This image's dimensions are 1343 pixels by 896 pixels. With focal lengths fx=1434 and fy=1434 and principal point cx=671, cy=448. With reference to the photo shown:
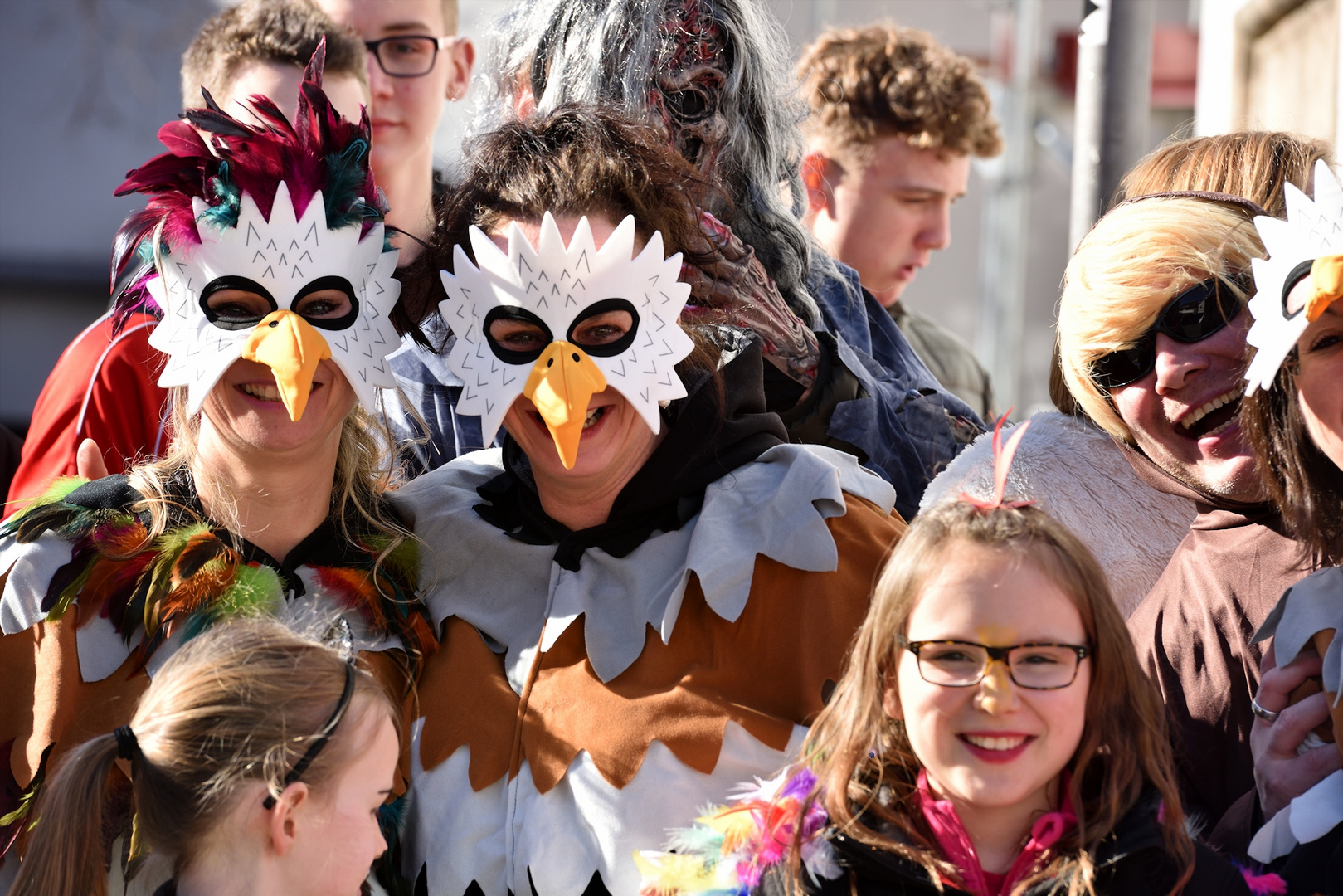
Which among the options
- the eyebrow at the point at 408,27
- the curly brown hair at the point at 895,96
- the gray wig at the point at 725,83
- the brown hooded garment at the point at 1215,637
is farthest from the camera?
the curly brown hair at the point at 895,96

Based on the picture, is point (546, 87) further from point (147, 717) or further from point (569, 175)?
point (147, 717)

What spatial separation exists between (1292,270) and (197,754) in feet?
5.25

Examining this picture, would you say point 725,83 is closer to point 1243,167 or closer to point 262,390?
point 1243,167

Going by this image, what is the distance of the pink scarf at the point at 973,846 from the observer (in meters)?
1.76

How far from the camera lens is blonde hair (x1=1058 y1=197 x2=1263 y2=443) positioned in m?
2.21

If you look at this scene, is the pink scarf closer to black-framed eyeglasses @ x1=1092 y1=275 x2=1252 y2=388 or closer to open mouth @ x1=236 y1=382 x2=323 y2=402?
black-framed eyeglasses @ x1=1092 y1=275 x2=1252 y2=388

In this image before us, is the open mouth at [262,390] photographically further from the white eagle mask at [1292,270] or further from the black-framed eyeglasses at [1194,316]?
the white eagle mask at [1292,270]

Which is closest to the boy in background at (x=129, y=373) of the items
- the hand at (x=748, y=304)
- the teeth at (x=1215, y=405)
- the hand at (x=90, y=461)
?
the hand at (x=90, y=461)

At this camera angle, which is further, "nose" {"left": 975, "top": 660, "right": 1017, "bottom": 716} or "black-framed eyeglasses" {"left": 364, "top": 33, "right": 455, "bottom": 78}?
"black-framed eyeglasses" {"left": 364, "top": 33, "right": 455, "bottom": 78}

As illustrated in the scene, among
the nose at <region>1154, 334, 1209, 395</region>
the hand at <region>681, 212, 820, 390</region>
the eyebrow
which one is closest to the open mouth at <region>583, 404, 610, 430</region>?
the hand at <region>681, 212, 820, 390</region>

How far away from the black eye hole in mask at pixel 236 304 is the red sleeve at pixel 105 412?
51cm

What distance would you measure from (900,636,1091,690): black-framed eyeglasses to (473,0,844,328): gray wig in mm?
1311

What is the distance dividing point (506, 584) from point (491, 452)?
1.33 feet

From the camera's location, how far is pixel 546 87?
294cm
